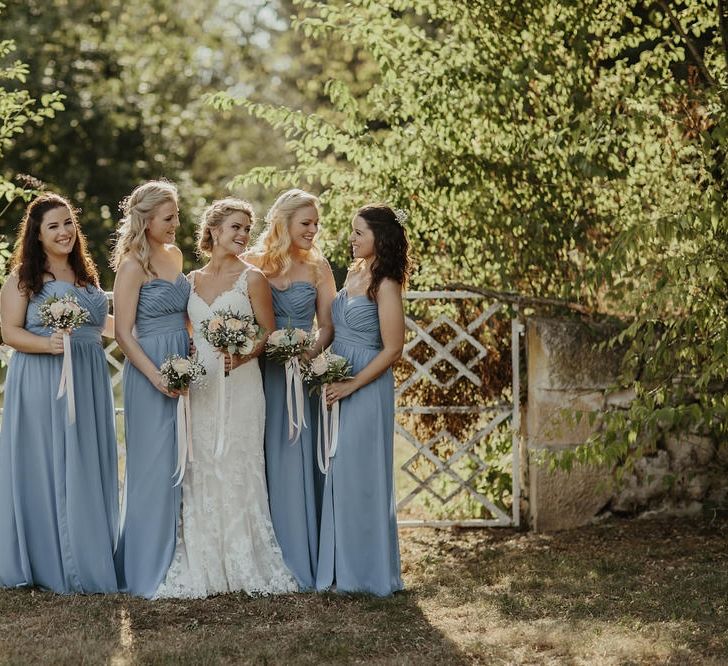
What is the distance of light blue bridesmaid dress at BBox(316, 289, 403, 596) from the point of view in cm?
554

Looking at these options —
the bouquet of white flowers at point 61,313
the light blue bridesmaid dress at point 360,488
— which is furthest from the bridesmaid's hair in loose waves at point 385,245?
the bouquet of white flowers at point 61,313

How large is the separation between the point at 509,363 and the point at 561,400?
0.53 meters

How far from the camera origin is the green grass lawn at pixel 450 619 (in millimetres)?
4527

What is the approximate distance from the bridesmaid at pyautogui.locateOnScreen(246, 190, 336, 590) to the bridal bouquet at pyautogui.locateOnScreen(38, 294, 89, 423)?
38.0 inches

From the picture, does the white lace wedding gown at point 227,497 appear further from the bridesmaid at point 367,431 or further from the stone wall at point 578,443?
the stone wall at point 578,443

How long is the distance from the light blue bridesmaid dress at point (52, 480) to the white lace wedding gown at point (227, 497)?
1.45ft

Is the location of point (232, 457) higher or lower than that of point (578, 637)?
higher

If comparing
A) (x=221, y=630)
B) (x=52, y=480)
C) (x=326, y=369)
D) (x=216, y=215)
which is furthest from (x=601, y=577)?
(x=52, y=480)

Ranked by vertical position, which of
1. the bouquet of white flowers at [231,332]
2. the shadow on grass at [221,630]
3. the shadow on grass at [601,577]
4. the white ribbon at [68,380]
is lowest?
the shadow on grass at [601,577]

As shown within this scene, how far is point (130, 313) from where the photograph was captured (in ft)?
17.7

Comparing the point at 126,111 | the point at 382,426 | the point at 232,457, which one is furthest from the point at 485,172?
the point at 126,111

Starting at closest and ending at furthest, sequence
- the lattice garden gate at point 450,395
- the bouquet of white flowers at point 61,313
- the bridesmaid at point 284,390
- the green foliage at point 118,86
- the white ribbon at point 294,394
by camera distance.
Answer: the bouquet of white flowers at point 61,313, the white ribbon at point 294,394, the bridesmaid at point 284,390, the lattice garden gate at point 450,395, the green foliage at point 118,86

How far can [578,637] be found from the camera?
4.75 metres

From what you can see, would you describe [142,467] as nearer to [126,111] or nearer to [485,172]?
[485,172]
